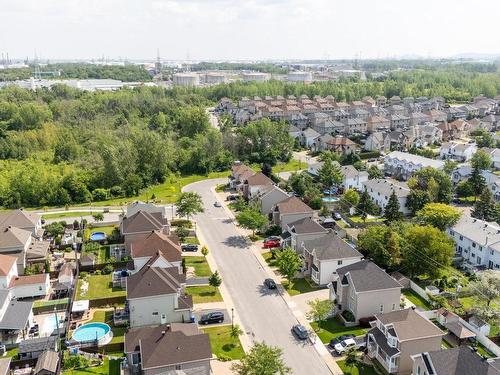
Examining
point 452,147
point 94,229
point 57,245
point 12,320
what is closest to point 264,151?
point 452,147

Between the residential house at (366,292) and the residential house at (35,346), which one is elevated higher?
the residential house at (366,292)

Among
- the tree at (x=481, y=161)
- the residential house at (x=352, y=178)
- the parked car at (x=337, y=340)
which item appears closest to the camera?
the parked car at (x=337, y=340)

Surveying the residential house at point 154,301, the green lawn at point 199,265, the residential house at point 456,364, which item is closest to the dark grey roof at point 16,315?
the residential house at point 154,301

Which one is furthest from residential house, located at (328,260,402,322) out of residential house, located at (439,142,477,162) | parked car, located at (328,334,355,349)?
residential house, located at (439,142,477,162)

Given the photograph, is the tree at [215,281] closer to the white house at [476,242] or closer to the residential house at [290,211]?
the residential house at [290,211]

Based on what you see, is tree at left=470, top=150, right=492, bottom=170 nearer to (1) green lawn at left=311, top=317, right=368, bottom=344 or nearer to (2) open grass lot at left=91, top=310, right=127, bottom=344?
(1) green lawn at left=311, top=317, right=368, bottom=344

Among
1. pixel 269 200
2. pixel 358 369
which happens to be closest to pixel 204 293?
pixel 358 369

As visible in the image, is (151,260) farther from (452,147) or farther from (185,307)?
(452,147)
